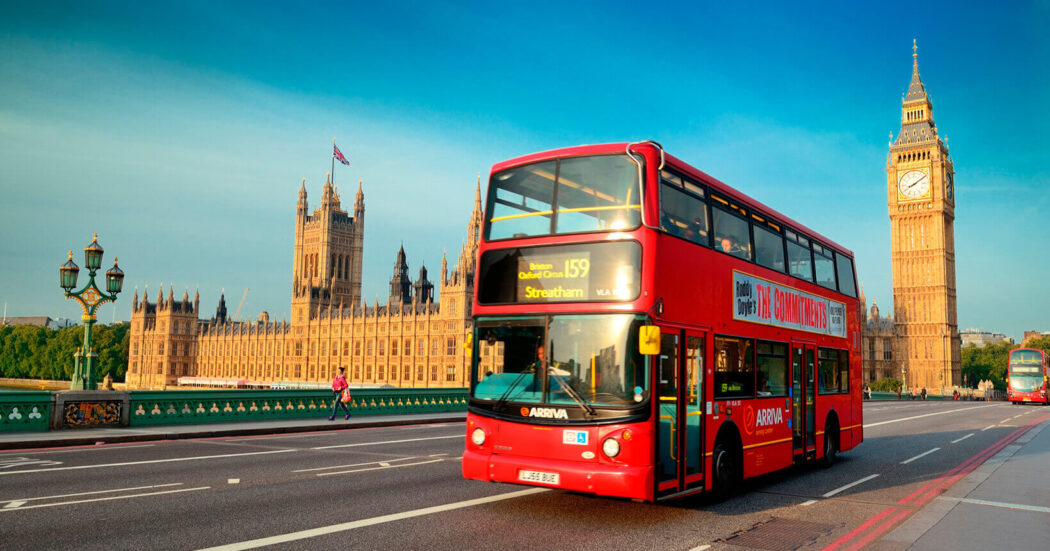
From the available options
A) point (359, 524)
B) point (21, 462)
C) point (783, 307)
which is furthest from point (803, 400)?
point (21, 462)

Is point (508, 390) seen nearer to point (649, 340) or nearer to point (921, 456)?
point (649, 340)

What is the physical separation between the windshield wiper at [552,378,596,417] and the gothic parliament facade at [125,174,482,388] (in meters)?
77.3

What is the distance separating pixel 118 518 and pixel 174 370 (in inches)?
5424

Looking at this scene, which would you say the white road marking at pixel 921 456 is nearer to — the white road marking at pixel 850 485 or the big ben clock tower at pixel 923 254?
the white road marking at pixel 850 485

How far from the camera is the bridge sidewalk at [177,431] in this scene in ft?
48.9

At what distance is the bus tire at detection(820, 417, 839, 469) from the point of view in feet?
44.8

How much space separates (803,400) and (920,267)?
359 ft

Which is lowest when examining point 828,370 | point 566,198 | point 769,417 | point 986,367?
point 986,367

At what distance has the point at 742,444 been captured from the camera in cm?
1009

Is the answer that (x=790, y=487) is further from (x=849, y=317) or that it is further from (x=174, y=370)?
(x=174, y=370)

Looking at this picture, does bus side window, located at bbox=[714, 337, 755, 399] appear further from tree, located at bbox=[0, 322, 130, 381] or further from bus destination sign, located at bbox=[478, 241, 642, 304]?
tree, located at bbox=[0, 322, 130, 381]

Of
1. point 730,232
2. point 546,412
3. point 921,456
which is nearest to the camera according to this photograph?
point 546,412

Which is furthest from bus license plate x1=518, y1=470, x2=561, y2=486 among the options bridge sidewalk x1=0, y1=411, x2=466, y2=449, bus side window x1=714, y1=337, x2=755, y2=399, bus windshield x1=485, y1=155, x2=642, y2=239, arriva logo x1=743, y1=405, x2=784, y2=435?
bridge sidewalk x1=0, y1=411, x2=466, y2=449

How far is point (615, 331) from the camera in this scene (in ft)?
26.2
